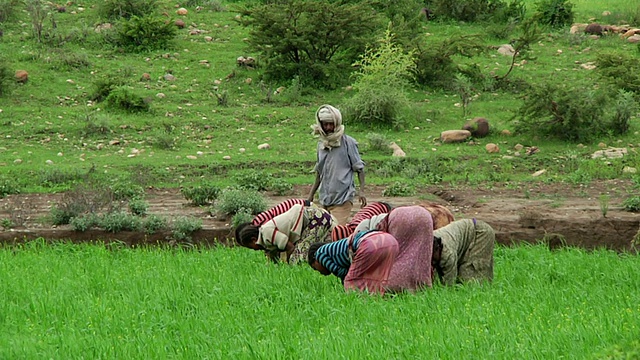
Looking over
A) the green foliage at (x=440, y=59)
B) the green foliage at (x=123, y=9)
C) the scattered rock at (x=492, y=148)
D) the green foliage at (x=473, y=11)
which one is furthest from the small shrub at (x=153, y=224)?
the green foliage at (x=473, y=11)

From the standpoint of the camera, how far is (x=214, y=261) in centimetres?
888

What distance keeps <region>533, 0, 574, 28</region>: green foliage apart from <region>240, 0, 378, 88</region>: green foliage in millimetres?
5966

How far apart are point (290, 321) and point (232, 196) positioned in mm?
5224

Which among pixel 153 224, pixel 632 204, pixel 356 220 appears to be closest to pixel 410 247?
pixel 356 220

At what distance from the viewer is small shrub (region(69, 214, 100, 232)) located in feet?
35.0

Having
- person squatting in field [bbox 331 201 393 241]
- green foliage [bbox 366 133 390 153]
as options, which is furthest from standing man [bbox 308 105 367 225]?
green foliage [bbox 366 133 390 153]

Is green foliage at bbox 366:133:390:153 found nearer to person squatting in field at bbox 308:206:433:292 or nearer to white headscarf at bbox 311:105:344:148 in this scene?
white headscarf at bbox 311:105:344:148

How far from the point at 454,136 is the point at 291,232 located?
29.9 feet

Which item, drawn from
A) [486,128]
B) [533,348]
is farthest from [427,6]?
[533,348]

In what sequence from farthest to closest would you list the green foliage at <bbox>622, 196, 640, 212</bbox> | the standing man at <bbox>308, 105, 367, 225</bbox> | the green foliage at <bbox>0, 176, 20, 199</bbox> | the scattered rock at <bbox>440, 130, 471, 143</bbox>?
the scattered rock at <bbox>440, 130, 471, 143</bbox> < the green foliage at <bbox>0, 176, 20, 199</bbox> < the green foliage at <bbox>622, 196, 640, 212</bbox> < the standing man at <bbox>308, 105, 367, 225</bbox>

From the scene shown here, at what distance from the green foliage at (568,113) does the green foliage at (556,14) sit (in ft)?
24.5

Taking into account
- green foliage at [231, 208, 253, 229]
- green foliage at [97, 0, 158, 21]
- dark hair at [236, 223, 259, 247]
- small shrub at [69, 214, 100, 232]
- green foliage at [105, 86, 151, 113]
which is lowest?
green foliage at [105, 86, 151, 113]

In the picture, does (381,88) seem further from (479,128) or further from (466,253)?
(466,253)

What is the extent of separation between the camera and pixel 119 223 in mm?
10648
